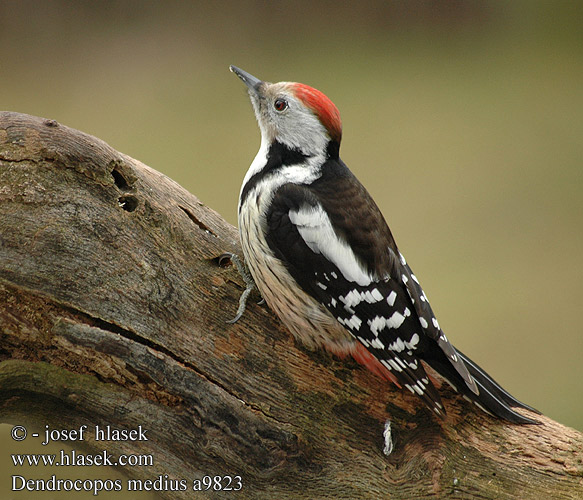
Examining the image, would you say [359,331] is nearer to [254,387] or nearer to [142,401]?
[254,387]

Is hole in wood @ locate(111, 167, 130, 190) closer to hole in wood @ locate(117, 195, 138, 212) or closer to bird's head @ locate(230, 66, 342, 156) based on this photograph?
hole in wood @ locate(117, 195, 138, 212)

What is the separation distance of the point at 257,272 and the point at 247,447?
16.4 inches

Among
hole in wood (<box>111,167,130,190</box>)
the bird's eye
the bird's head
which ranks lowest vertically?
hole in wood (<box>111,167,130,190</box>)

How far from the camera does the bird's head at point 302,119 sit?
153cm

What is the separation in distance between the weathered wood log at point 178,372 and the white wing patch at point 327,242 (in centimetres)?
24

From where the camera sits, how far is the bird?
1.42 metres

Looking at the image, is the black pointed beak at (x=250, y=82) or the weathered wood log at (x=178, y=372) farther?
the black pointed beak at (x=250, y=82)

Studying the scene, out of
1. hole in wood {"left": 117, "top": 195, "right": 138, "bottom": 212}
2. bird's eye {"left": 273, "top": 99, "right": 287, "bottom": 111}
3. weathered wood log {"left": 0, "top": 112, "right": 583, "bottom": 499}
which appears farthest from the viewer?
bird's eye {"left": 273, "top": 99, "right": 287, "bottom": 111}

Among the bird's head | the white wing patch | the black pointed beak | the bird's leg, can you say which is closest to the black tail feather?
the white wing patch

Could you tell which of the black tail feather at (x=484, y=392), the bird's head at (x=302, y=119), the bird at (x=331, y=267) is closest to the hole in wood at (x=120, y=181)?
the bird at (x=331, y=267)

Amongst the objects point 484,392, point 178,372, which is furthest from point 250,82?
point 484,392

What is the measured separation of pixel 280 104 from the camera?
5.21 feet

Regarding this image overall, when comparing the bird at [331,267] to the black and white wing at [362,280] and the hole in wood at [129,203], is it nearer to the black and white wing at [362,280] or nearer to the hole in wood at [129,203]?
the black and white wing at [362,280]

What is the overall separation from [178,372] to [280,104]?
2.40 feet
